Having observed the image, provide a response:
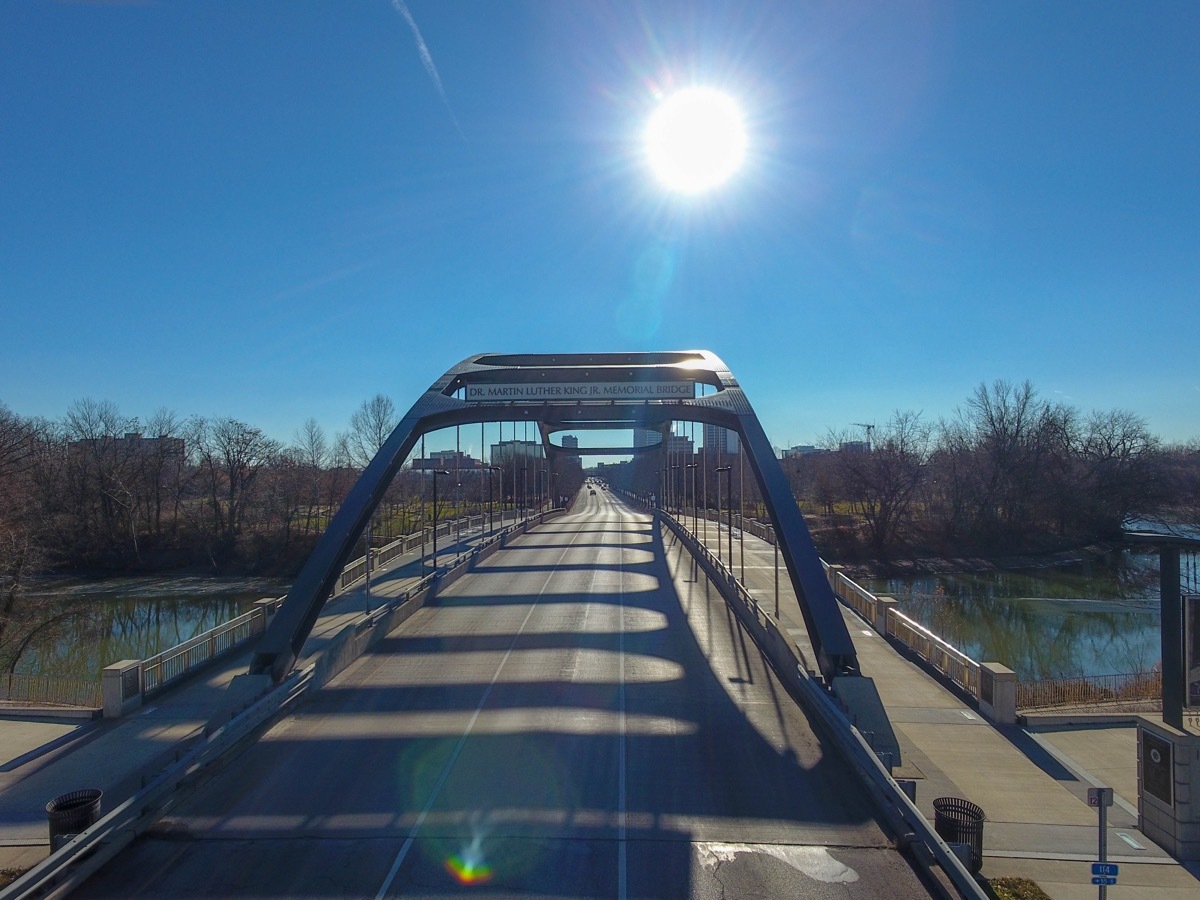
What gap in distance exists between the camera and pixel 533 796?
8.66m

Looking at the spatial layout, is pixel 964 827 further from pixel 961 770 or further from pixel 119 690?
pixel 119 690

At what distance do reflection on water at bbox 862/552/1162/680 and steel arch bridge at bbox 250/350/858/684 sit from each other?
36.8ft

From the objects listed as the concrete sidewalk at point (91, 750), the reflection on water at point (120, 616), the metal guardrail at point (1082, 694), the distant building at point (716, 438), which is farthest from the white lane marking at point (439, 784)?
the reflection on water at point (120, 616)

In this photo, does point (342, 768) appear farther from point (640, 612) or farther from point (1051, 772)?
point (640, 612)

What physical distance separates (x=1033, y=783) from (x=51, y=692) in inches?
813

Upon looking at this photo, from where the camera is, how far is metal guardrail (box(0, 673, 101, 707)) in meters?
16.2

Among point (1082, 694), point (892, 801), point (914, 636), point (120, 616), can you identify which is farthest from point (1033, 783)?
point (120, 616)

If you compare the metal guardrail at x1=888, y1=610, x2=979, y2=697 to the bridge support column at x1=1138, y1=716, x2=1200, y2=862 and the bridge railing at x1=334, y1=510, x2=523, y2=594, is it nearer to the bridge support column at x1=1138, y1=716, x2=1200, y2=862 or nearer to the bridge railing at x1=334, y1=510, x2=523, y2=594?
the bridge support column at x1=1138, y1=716, x2=1200, y2=862

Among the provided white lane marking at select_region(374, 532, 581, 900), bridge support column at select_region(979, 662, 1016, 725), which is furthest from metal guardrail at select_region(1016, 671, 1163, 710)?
white lane marking at select_region(374, 532, 581, 900)

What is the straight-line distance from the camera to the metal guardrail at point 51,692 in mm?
16203

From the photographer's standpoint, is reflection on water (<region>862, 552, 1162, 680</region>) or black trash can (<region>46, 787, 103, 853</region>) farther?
reflection on water (<region>862, 552, 1162, 680</region>)

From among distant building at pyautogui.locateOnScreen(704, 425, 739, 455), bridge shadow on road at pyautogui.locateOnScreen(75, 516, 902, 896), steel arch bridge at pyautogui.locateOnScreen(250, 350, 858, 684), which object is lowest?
bridge shadow on road at pyautogui.locateOnScreen(75, 516, 902, 896)

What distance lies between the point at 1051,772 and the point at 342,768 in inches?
385

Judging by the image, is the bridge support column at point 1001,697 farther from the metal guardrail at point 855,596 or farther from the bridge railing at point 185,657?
the bridge railing at point 185,657
